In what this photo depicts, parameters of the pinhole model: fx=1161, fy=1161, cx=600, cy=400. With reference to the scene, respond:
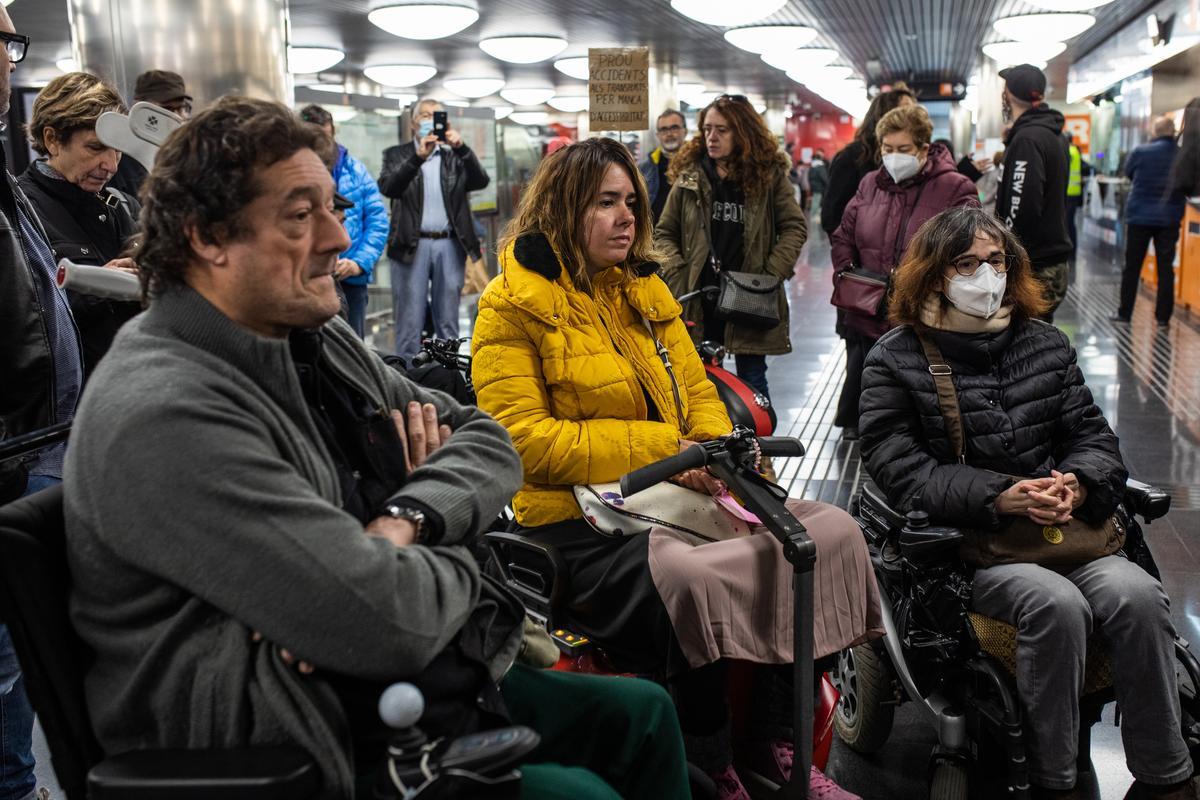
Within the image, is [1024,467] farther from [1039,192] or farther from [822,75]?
[822,75]

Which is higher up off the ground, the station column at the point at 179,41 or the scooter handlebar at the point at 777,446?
the station column at the point at 179,41

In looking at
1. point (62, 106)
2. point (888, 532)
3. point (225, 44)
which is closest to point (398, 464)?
point (888, 532)

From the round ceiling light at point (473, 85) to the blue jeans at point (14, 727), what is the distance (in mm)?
22234

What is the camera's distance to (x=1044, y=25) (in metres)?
14.6

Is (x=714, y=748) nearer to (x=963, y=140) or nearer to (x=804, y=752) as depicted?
(x=804, y=752)

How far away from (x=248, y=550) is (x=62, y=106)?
90.2 inches

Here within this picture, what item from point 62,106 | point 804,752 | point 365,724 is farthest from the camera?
point 62,106

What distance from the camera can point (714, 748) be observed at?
2.49m

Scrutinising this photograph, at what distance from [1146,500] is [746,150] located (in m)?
3.17

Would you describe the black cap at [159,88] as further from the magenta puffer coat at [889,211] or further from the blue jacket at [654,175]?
the blue jacket at [654,175]

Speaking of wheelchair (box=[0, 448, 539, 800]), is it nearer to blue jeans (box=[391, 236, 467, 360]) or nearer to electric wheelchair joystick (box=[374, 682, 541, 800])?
electric wheelchair joystick (box=[374, 682, 541, 800])

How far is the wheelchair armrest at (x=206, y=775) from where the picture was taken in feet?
4.53

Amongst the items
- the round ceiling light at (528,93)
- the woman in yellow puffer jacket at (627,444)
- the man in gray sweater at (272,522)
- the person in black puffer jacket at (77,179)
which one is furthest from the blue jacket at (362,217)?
the round ceiling light at (528,93)

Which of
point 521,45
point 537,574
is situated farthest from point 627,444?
point 521,45
